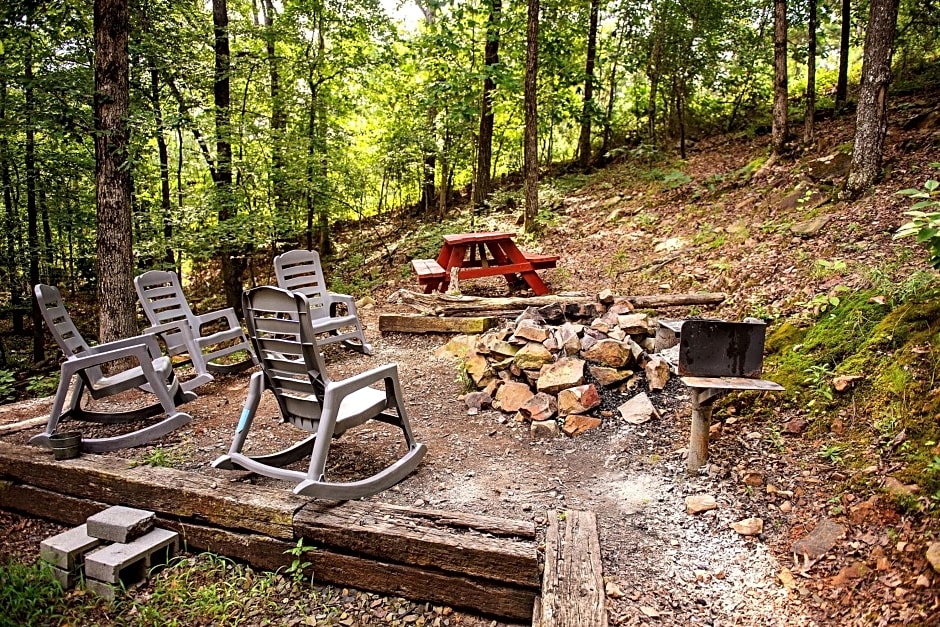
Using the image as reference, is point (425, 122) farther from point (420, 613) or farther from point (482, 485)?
point (420, 613)

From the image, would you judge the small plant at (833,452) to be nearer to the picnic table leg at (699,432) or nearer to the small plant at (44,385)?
the picnic table leg at (699,432)

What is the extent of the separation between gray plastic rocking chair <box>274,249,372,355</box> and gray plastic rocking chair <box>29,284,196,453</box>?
1757 millimetres

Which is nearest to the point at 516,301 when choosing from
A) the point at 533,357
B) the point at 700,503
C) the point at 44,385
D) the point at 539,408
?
the point at 533,357

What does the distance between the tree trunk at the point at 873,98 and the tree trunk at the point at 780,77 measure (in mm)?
2062

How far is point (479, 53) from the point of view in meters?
11.4

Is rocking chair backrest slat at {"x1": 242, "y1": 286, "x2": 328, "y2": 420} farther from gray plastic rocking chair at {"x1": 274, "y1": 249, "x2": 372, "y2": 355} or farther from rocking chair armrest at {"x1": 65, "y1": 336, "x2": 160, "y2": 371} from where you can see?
gray plastic rocking chair at {"x1": 274, "y1": 249, "x2": 372, "y2": 355}

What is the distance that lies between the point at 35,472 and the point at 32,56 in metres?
5.62

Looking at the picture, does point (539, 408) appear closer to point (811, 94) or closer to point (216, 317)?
point (216, 317)

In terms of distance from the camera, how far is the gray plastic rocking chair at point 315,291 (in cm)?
573

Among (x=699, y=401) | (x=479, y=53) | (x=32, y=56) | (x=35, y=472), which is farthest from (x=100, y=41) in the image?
(x=479, y=53)

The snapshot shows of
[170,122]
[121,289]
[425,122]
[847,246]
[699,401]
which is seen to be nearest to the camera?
[699,401]

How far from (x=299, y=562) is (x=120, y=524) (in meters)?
1.07

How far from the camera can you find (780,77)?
7.23 meters

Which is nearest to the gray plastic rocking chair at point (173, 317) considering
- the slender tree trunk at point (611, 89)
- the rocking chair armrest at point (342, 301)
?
the rocking chair armrest at point (342, 301)
